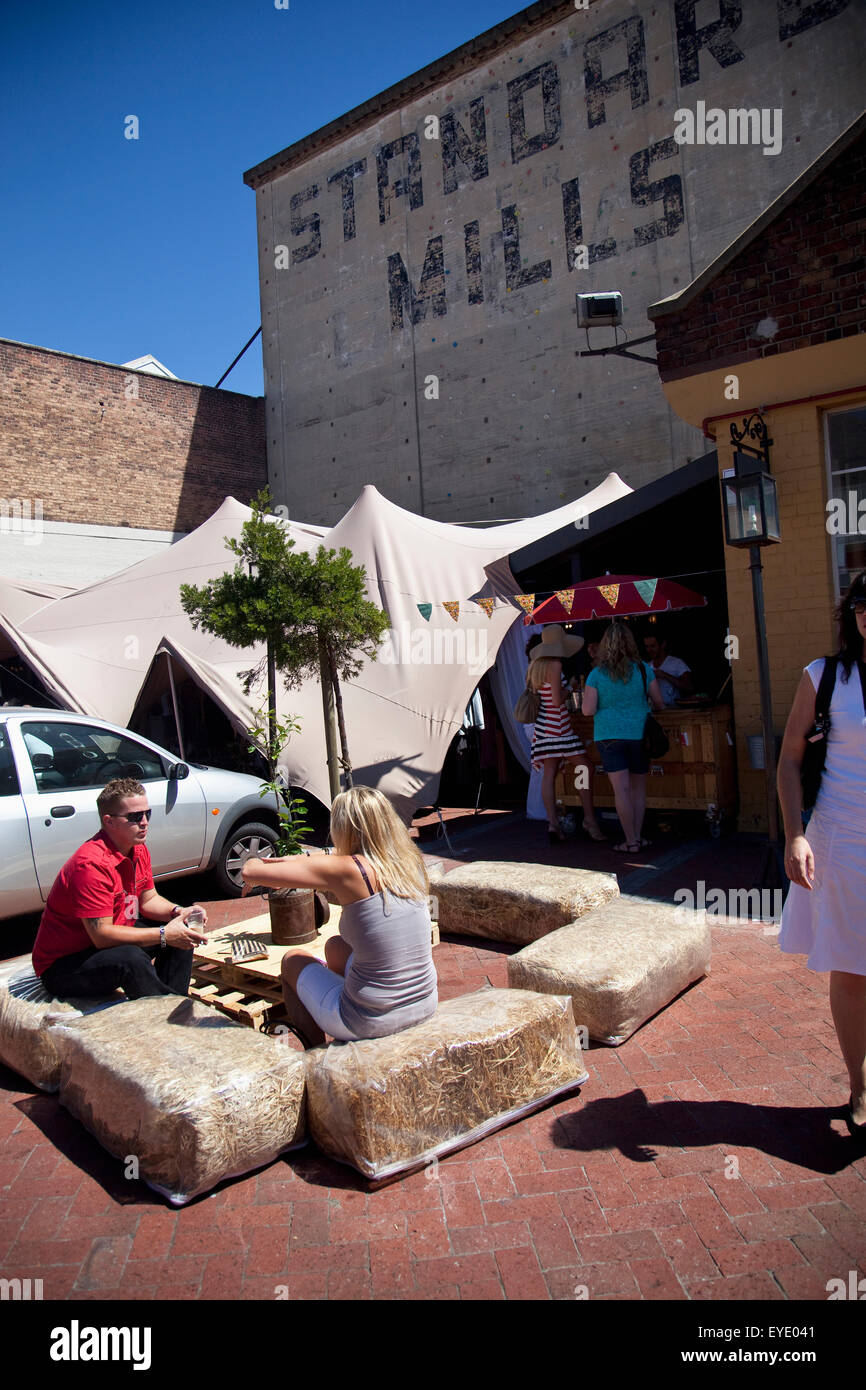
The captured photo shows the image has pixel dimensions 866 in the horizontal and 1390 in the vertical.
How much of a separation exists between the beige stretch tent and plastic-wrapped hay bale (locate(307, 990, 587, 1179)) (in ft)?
16.1

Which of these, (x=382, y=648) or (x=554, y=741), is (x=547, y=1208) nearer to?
(x=554, y=741)

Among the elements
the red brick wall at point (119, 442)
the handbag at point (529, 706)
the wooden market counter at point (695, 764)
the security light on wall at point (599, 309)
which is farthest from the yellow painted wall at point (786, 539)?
the red brick wall at point (119, 442)

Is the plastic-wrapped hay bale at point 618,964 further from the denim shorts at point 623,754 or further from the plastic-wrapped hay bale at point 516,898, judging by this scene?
the denim shorts at point 623,754

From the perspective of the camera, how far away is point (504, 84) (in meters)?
17.2

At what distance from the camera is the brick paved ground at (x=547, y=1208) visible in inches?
97.4

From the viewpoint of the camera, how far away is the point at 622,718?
7398 mm

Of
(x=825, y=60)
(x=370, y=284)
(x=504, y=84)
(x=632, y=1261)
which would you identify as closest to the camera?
(x=632, y=1261)

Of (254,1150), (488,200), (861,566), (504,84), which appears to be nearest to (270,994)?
(254,1150)

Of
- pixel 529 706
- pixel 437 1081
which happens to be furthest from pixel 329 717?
pixel 437 1081

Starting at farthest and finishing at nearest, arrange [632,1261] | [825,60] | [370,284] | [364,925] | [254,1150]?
1. [370,284]
2. [825,60]
3. [364,925]
4. [254,1150]
5. [632,1261]

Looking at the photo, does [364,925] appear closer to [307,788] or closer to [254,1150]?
[254,1150]

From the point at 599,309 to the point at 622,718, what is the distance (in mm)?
5951
